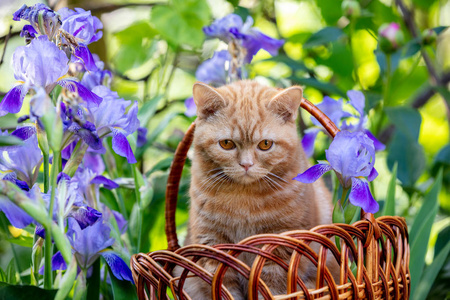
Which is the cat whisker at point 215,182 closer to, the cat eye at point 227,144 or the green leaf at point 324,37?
the cat eye at point 227,144

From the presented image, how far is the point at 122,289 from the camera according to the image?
0.82m

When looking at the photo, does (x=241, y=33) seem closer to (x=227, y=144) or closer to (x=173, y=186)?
(x=227, y=144)

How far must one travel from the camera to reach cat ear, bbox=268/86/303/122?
37.3 inches

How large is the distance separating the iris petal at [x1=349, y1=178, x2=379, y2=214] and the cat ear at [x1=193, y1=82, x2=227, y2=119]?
37 centimetres

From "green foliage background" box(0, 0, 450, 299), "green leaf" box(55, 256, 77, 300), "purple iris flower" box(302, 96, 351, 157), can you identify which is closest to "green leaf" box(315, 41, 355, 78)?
"green foliage background" box(0, 0, 450, 299)

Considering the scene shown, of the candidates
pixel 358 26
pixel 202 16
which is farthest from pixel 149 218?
pixel 358 26

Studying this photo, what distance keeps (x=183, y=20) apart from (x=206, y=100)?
0.40 metres

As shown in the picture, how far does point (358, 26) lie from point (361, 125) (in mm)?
678

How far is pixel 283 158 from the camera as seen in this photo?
1.01 metres

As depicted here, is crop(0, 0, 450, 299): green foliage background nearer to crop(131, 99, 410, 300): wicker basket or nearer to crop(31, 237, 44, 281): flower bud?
crop(31, 237, 44, 281): flower bud

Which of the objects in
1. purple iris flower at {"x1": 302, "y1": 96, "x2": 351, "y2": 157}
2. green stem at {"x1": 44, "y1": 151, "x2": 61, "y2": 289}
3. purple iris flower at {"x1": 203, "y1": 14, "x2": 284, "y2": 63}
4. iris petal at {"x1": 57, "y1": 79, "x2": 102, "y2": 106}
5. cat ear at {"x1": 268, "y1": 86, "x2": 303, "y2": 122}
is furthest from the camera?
purple iris flower at {"x1": 203, "y1": 14, "x2": 284, "y2": 63}

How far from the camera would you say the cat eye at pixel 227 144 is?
1.01 m

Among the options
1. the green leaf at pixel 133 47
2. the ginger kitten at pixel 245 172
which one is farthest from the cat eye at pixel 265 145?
the green leaf at pixel 133 47

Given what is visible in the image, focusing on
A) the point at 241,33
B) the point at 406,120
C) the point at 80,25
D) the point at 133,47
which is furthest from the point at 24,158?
the point at 406,120
